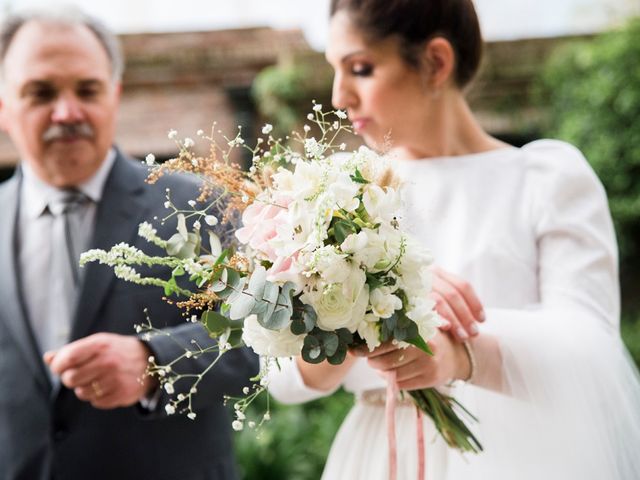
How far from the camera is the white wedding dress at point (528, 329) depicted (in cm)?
180

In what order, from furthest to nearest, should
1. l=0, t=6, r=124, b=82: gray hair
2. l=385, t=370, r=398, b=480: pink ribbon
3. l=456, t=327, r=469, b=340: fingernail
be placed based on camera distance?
l=0, t=6, r=124, b=82: gray hair → l=456, t=327, r=469, b=340: fingernail → l=385, t=370, r=398, b=480: pink ribbon

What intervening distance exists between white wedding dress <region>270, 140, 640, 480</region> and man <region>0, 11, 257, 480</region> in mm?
458

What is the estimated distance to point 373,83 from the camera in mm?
2002

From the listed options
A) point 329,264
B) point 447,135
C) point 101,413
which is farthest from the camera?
point 101,413

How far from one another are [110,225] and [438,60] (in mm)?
1176

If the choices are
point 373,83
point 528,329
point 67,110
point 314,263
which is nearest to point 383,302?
point 314,263

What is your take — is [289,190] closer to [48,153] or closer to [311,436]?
[48,153]

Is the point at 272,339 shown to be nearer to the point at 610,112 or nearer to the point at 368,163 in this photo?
the point at 368,163

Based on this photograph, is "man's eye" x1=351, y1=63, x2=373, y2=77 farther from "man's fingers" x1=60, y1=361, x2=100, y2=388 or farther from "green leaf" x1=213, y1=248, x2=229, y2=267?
"man's fingers" x1=60, y1=361, x2=100, y2=388

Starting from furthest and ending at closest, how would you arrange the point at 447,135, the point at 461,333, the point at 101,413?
1. the point at 101,413
2. the point at 447,135
3. the point at 461,333

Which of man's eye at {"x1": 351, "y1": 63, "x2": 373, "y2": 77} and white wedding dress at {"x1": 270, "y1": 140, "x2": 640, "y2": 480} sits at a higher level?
man's eye at {"x1": 351, "y1": 63, "x2": 373, "y2": 77}

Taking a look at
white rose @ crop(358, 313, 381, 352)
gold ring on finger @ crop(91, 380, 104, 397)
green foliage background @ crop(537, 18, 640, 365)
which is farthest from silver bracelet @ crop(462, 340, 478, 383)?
green foliage background @ crop(537, 18, 640, 365)

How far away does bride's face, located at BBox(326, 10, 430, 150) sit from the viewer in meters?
2.01

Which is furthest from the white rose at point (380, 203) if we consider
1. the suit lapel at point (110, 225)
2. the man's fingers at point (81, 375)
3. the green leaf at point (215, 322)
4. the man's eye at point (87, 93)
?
the man's eye at point (87, 93)
